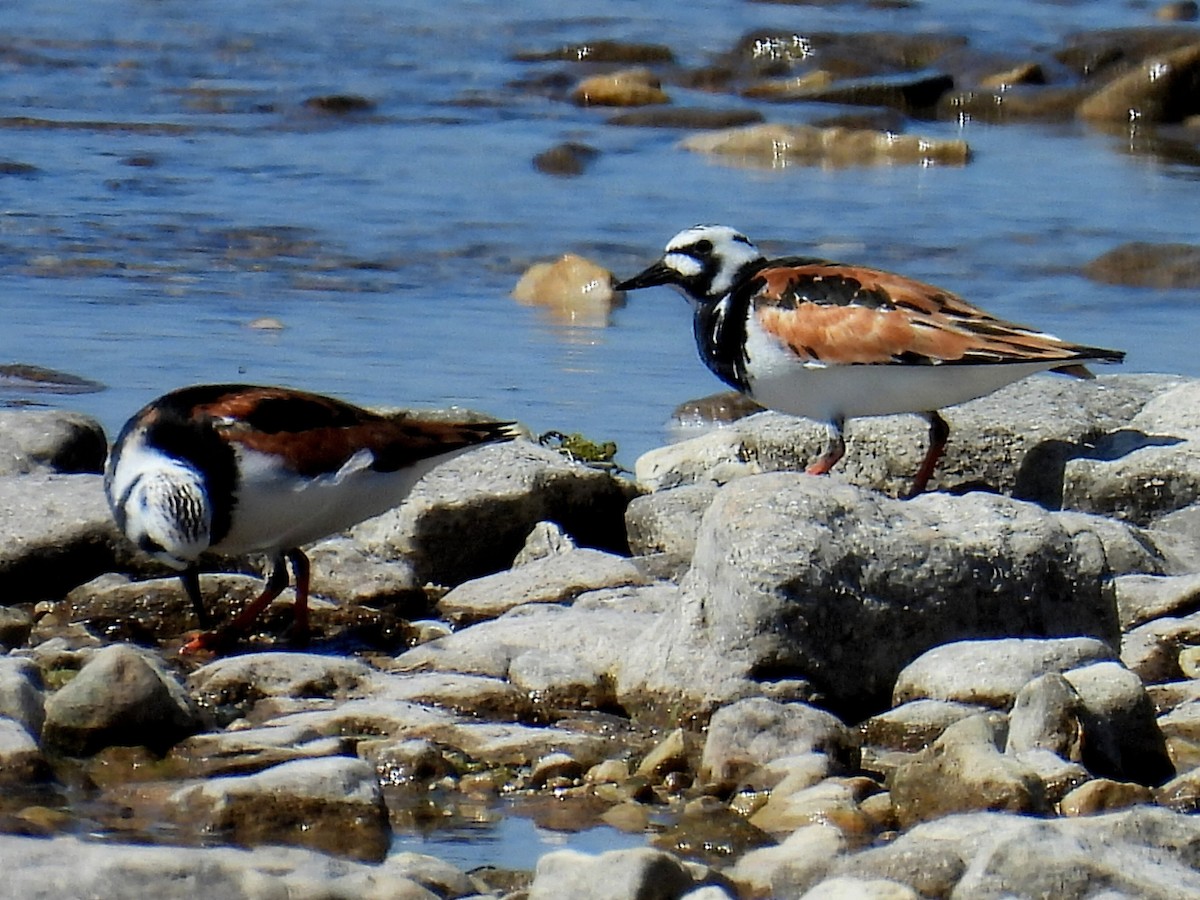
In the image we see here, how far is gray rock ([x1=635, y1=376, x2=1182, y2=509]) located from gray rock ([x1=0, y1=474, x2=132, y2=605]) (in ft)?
6.79

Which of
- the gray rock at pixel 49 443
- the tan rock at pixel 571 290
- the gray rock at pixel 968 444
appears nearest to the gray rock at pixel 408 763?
the gray rock at pixel 49 443

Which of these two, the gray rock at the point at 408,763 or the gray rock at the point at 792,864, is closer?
the gray rock at the point at 792,864

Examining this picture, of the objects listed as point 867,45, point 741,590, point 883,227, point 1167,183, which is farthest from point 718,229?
point 867,45

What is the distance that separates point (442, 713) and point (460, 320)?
223 inches

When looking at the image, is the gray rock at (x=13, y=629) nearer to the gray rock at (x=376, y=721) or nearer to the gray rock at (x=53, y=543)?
the gray rock at (x=53, y=543)

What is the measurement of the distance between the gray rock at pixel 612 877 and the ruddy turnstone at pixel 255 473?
7.19 feet

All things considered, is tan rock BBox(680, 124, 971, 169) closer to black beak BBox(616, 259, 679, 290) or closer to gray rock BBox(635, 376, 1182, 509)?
black beak BBox(616, 259, 679, 290)

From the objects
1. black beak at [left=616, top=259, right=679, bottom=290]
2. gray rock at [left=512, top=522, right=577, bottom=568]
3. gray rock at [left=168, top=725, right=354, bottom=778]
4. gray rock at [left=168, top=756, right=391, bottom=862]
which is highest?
black beak at [left=616, top=259, right=679, bottom=290]

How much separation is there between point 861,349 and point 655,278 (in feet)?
3.38

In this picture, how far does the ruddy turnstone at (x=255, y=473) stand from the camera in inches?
223

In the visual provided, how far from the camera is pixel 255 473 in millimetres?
5824

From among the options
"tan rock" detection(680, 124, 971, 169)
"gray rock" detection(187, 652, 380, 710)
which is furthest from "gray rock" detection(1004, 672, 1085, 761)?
"tan rock" detection(680, 124, 971, 169)

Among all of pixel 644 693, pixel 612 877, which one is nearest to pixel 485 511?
pixel 644 693

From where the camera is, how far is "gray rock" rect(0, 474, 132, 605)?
249 inches
